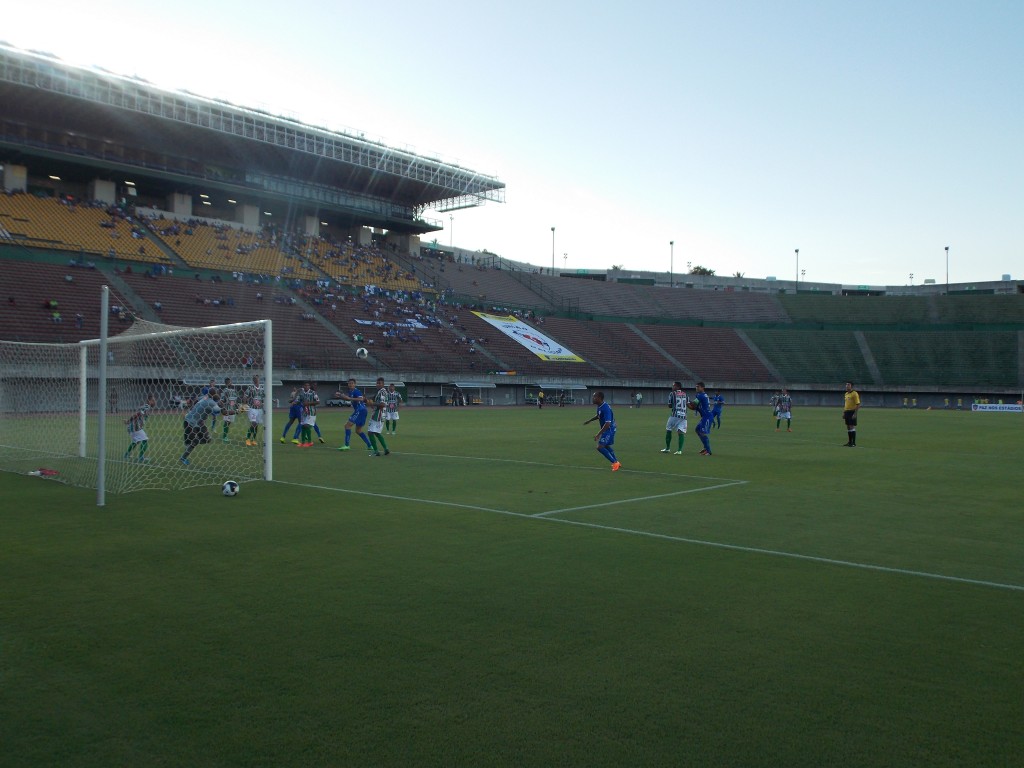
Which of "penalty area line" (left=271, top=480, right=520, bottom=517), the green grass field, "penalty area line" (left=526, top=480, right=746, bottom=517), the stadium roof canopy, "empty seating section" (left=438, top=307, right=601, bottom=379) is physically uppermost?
the stadium roof canopy

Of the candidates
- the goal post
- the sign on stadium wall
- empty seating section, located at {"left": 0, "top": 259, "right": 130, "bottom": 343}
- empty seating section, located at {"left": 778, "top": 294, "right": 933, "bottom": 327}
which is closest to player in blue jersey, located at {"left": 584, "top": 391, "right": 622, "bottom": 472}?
the goal post

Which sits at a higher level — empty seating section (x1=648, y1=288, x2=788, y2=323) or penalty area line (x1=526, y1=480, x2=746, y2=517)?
empty seating section (x1=648, y1=288, x2=788, y2=323)

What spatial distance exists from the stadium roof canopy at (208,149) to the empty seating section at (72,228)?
3190 millimetres

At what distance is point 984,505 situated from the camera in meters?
12.9

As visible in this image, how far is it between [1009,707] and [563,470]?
13114 mm

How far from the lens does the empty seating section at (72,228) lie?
49688 millimetres

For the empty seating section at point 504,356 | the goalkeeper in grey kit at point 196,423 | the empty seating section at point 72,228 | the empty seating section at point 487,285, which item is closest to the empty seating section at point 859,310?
the empty seating section at point 487,285

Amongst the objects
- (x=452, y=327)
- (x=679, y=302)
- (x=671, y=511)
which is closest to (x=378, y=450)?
(x=671, y=511)

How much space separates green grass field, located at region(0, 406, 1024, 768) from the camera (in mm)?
4328

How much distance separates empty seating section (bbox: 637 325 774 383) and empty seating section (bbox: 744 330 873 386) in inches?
90.7

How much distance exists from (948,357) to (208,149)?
71187 millimetres

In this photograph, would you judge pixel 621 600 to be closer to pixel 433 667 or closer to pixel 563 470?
pixel 433 667

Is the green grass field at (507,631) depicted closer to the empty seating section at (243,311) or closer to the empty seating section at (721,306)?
the empty seating section at (243,311)

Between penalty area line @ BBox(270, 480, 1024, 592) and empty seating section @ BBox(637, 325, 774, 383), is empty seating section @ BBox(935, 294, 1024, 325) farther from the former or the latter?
penalty area line @ BBox(270, 480, 1024, 592)
